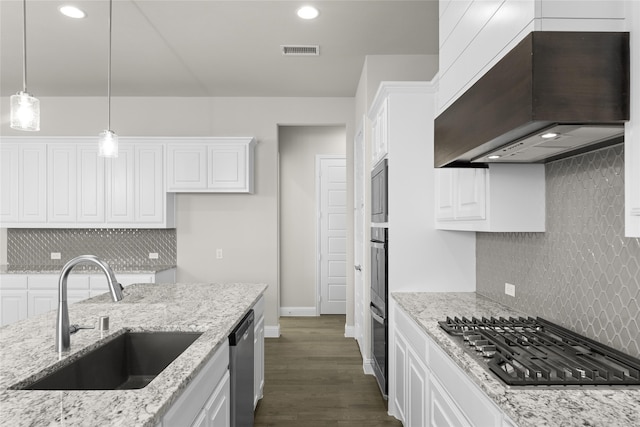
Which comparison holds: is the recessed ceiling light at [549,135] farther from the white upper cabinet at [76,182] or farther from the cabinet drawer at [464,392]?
the white upper cabinet at [76,182]

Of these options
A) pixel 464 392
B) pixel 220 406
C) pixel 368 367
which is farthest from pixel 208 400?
pixel 368 367

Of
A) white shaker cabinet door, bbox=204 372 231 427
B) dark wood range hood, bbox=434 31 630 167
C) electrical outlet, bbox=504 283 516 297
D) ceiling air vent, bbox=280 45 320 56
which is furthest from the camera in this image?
ceiling air vent, bbox=280 45 320 56

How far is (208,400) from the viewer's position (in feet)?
5.53

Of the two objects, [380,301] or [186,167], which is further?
[186,167]

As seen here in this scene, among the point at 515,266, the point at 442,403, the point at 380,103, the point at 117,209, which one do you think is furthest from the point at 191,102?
the point at 442,403

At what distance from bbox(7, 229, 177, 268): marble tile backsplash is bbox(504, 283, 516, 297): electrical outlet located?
4.10 metres

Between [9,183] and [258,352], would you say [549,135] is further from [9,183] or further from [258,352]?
[9,183]

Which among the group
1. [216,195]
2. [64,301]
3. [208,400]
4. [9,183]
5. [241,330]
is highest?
[9,183]

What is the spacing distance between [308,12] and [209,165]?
92.7 inches

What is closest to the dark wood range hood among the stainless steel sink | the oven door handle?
the stainless steel sink

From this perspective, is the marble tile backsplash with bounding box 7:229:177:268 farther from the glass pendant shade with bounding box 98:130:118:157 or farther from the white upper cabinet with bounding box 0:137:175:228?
the glass pendant shade with bounding box 98:130:118:157

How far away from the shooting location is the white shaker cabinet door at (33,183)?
4.93 metres

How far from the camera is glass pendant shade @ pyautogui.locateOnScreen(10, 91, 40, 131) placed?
2085 mm

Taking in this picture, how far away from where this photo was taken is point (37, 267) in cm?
495
